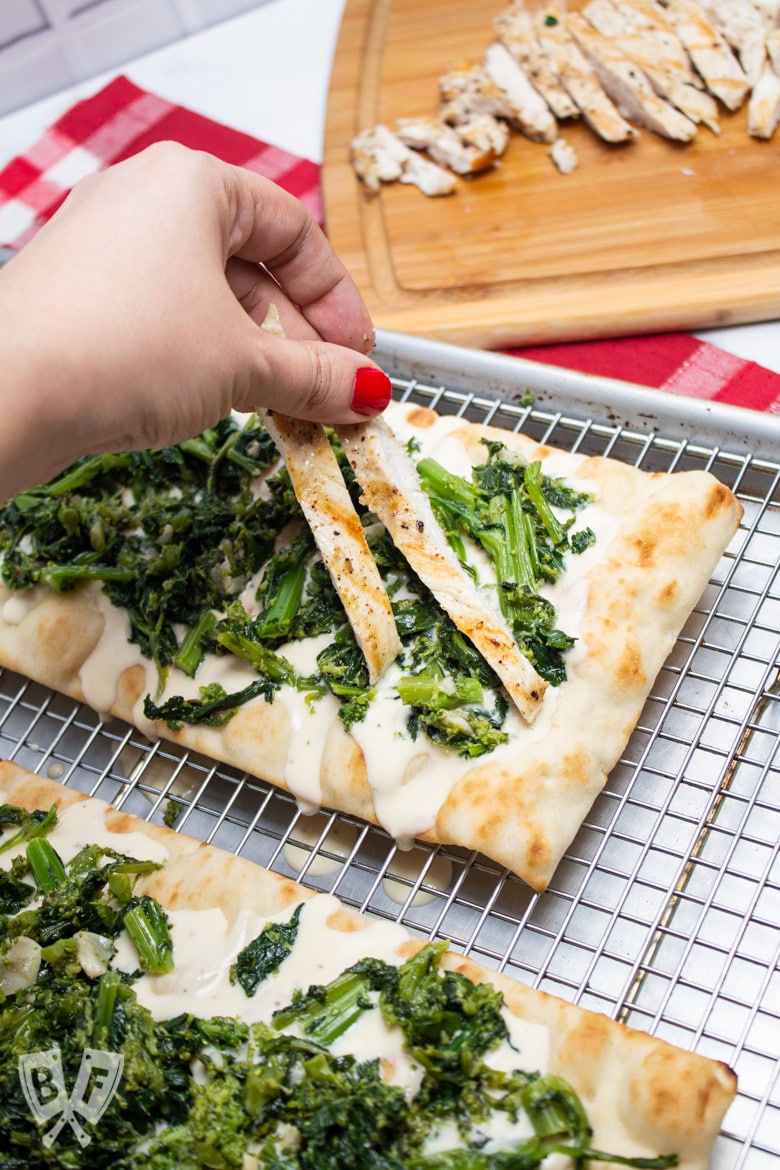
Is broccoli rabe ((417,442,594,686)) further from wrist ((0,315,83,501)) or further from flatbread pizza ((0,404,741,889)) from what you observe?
wrist ((0,315,83,501))

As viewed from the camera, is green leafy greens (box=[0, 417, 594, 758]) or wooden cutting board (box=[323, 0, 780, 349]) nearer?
green leafy greens (box=[0, 417, 594, 758])

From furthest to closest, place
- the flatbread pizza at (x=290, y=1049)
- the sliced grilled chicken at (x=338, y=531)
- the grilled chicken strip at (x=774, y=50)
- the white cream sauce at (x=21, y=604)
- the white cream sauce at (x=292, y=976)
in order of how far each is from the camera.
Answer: the grilled chicken strip at (x=774, y=50) → the white cream sauce at (x=21, y=604) → the sliced grilled chicken at (x=338, y=531) → the white cream sauce at (x=292, y=976) → the flatbread pizza at (x=290, y=1049)

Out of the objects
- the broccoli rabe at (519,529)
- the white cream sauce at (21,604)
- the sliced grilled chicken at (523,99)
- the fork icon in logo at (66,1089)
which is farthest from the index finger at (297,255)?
the fork icon in logo at (66,1089)

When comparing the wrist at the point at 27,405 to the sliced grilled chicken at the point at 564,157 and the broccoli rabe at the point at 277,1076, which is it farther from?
the sliced grilled chicken at the point at 564,157

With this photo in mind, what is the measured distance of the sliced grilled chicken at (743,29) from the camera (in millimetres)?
5289

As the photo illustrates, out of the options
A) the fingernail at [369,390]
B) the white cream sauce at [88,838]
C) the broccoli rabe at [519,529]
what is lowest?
the white cream sauce at [88,838]

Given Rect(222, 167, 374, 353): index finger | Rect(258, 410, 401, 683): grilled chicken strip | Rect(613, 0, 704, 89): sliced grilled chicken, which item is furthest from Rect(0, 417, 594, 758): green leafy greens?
Rect(613, 0, 704, 89): sliced grilled chicken

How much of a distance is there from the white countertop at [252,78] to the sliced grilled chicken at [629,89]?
143cm

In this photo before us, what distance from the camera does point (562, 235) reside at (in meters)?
5.14

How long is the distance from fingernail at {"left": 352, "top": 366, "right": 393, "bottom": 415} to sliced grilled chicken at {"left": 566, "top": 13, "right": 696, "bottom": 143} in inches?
103

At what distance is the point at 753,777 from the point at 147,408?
7.00ft

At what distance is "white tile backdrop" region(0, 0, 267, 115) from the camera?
6316 millimetres

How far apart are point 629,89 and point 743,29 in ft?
2.15

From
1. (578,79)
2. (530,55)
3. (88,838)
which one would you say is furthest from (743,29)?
(88,838)
